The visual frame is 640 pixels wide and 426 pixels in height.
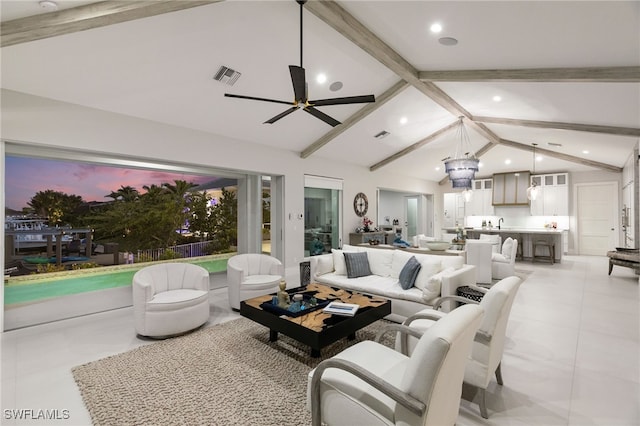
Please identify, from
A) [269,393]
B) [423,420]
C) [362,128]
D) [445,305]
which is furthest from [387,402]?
[362,128]

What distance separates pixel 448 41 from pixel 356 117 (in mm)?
2490

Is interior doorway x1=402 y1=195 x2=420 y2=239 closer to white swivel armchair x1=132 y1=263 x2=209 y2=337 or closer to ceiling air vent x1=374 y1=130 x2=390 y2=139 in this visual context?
ceiling air vent x1=374 y1=130 x2=390 y2=139

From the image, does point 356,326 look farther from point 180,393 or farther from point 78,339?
point 78,339

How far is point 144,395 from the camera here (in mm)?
2365

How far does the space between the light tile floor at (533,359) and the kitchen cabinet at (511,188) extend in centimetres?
562

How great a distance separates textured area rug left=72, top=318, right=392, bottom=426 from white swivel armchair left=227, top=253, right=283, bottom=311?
864 mm

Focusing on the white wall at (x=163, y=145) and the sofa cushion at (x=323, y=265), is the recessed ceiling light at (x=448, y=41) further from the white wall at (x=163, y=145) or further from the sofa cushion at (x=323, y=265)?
the white wall at (x=163, y=145)

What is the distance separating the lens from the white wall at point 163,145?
355 cm

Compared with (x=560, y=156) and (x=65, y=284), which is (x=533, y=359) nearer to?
(x=65, y=284)

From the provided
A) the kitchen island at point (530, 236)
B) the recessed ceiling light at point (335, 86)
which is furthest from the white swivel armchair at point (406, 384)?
the kitchen island at point (530, 236)

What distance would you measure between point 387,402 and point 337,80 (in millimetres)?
4159

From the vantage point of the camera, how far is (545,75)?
3775mm

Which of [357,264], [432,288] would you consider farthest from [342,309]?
[357,264]

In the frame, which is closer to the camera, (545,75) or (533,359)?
(533,359)
